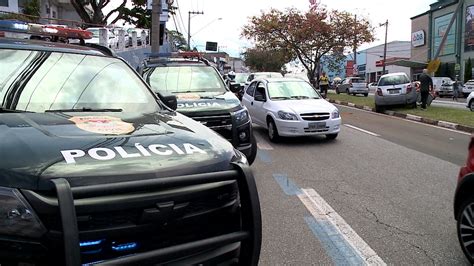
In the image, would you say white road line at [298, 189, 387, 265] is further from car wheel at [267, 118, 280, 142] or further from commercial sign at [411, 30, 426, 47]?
commercial sign at [411, 30, 426, 47]

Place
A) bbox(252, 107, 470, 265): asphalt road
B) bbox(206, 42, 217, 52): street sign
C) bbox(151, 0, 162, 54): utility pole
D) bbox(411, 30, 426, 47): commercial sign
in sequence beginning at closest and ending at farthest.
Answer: bbox(252, 107, 470, 265): asphalt road
bbox(151, 0, 162, 54): utility pole
bbox(411, 30, 426, 47): commercial sign
bbox(206, 42, 217, 52): street sign

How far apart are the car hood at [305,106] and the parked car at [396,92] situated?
30.3ft

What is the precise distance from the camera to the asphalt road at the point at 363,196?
4496mm

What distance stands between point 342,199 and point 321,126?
4.72 meters

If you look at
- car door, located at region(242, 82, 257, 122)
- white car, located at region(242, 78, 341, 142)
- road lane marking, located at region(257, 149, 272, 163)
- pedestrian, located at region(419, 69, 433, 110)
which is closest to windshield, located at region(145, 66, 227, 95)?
road lane marking, located at region(257, 149, 272, 163)

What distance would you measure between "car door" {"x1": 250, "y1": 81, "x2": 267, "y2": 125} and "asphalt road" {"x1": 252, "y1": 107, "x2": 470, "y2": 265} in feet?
2.80

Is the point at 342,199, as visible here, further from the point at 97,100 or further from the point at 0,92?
the point at 0,92

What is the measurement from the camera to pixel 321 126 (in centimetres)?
1087

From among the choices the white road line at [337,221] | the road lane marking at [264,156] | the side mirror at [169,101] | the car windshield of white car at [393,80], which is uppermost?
the car windshield of white car at [393,80]

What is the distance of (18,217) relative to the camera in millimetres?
2189

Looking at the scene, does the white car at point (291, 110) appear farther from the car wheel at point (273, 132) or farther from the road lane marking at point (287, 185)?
the road lane marking at point (287, 185)

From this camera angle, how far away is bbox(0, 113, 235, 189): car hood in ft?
7.74

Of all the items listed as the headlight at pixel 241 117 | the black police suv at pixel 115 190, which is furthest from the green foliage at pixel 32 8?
the black police suv at pixel 115 190

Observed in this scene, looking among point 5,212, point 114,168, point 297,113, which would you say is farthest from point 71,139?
point 297,113
